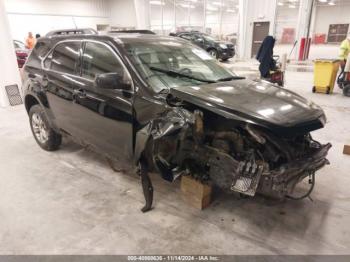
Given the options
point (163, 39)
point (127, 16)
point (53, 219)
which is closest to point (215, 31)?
point (127, 16)

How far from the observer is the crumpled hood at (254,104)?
6.68 feet

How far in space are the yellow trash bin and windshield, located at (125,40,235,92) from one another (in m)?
5.05

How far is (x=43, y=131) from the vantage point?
3.91 meters

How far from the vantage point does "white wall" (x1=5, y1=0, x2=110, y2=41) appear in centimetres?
1681

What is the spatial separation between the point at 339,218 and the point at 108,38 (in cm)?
281

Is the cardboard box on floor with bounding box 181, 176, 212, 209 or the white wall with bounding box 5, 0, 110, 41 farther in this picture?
the white wall with bounding box 5, 0, 110, 41

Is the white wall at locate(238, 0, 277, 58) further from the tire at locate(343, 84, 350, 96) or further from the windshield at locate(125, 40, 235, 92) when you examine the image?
the windshield at locate(125, 40, 235, 92)

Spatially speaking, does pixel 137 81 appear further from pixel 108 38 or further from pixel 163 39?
pixel 163 39

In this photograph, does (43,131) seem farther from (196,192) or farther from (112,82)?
(196,192)

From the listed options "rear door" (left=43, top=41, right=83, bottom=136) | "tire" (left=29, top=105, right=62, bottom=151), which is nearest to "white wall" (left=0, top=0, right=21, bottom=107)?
"tire" (left=29, top=105, right=62, bottom=151)

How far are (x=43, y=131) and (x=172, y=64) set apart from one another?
7.33 feet

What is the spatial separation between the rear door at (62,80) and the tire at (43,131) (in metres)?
0.33

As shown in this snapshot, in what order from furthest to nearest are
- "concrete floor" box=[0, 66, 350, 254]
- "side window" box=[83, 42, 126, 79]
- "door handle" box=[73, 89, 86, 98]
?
1. "door handle" box=[73, 89, 86, 98]
2. "side window" box=[83, 42, 126, 79]
3. "concrete floor" box=[0, 66, 350, 254]

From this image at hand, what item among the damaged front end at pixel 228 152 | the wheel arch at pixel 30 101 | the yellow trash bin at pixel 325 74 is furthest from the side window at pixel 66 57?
the yellow trash bin at pixel 325 74
